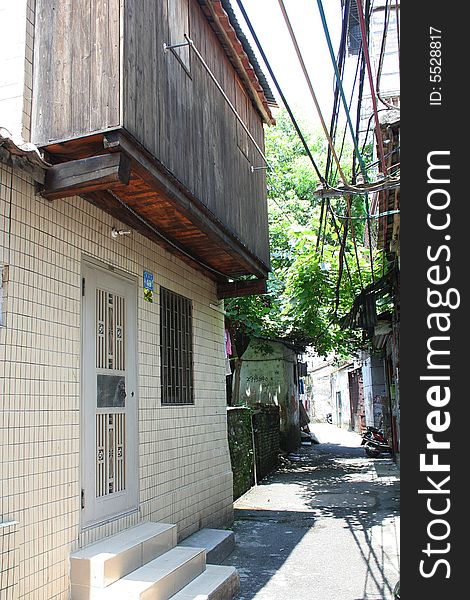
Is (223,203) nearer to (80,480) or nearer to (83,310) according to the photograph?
(83,310)

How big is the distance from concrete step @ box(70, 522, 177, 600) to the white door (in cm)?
24

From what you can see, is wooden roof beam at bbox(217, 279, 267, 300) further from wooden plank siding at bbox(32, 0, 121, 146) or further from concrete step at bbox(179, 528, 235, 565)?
wooden plank siding at bbox(32, 0, 121, 146)

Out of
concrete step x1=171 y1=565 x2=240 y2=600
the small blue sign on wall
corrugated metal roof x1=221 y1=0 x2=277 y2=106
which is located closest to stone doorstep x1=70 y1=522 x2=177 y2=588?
concrete step x1=171 y1=565 x2=240 y2=600

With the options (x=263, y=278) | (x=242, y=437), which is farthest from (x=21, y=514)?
(x=242, y=437)

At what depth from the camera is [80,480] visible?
4.88m

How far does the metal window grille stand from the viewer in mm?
6898

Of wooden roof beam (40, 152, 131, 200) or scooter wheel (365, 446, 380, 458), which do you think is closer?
wooden roof beam (40, 152, 131, 200)

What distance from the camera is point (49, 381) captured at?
4527 millimetres

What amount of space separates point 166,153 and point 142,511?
356 centimetres

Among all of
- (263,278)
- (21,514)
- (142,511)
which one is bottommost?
(142,511)

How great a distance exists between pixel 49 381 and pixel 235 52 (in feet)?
16.0

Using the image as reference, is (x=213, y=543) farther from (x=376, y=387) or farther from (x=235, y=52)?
(x=376, y=387)

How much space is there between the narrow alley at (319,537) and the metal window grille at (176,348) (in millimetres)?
2064

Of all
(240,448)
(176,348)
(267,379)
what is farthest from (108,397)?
(267,379)
